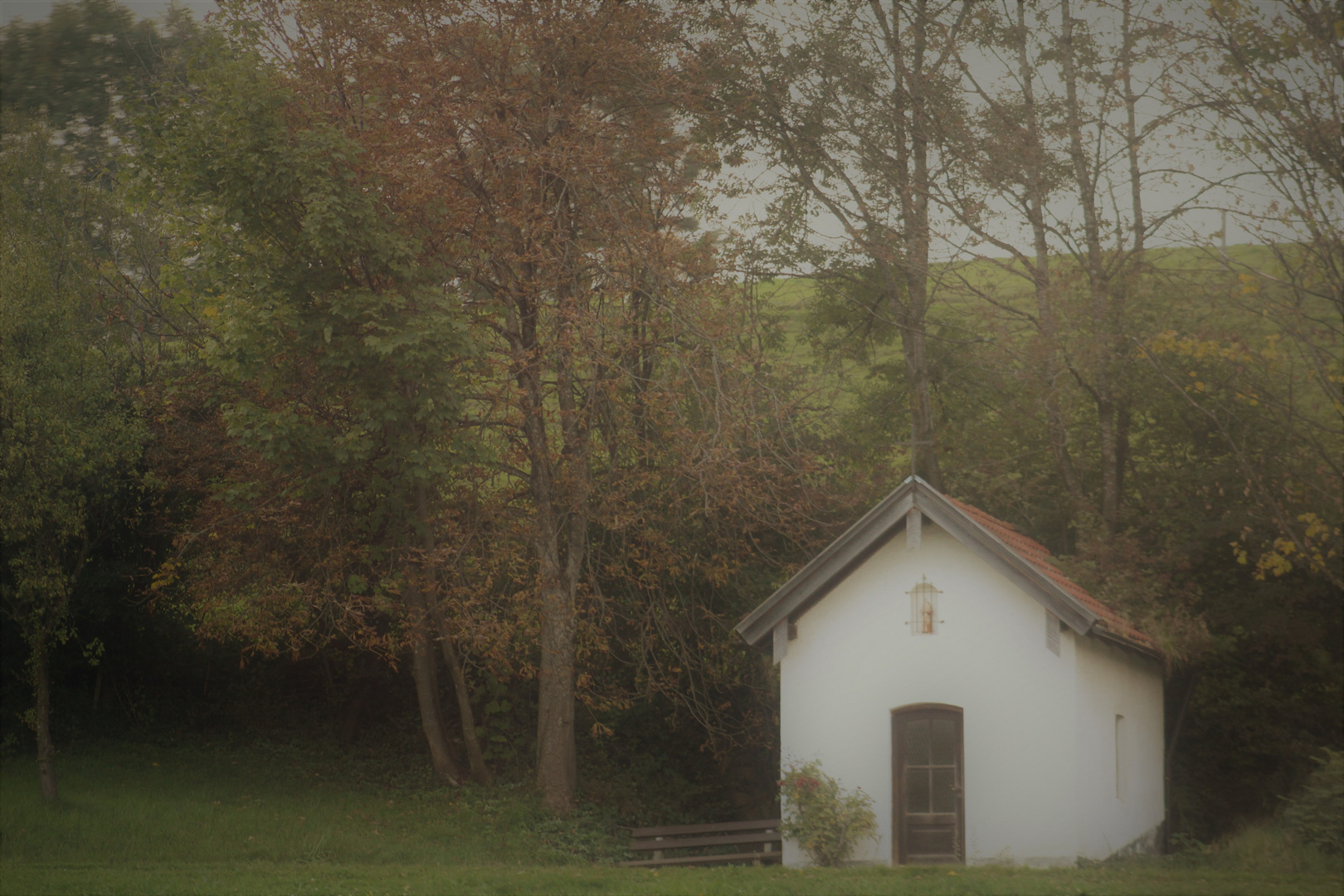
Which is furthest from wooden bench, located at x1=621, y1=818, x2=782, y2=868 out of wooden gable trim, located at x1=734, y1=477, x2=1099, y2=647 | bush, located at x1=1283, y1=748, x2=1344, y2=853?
bush, located at x1=1283, y1=748, x2=1344, y2=853

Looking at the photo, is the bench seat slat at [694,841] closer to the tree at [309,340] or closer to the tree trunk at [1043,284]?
the tree at [309,340]

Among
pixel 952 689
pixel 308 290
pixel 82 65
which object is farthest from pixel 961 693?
pixel 82 65

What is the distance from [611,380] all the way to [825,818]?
657 centimetres

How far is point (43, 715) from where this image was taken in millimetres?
15391

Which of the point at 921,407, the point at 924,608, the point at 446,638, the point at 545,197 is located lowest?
the point at 446,638

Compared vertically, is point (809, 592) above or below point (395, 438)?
below

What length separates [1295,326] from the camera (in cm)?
1321

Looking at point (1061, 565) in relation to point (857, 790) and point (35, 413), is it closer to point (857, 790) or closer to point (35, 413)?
point (857, 790)

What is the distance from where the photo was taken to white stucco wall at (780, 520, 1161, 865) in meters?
12.3

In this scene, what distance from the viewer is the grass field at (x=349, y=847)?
1120 cm

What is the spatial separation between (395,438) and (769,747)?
8488 mm

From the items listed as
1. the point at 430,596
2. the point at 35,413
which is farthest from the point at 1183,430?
the point at 35,413

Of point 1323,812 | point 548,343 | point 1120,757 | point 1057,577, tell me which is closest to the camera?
point 1323,812

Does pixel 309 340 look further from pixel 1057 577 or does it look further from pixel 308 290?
pixel 1057 577
